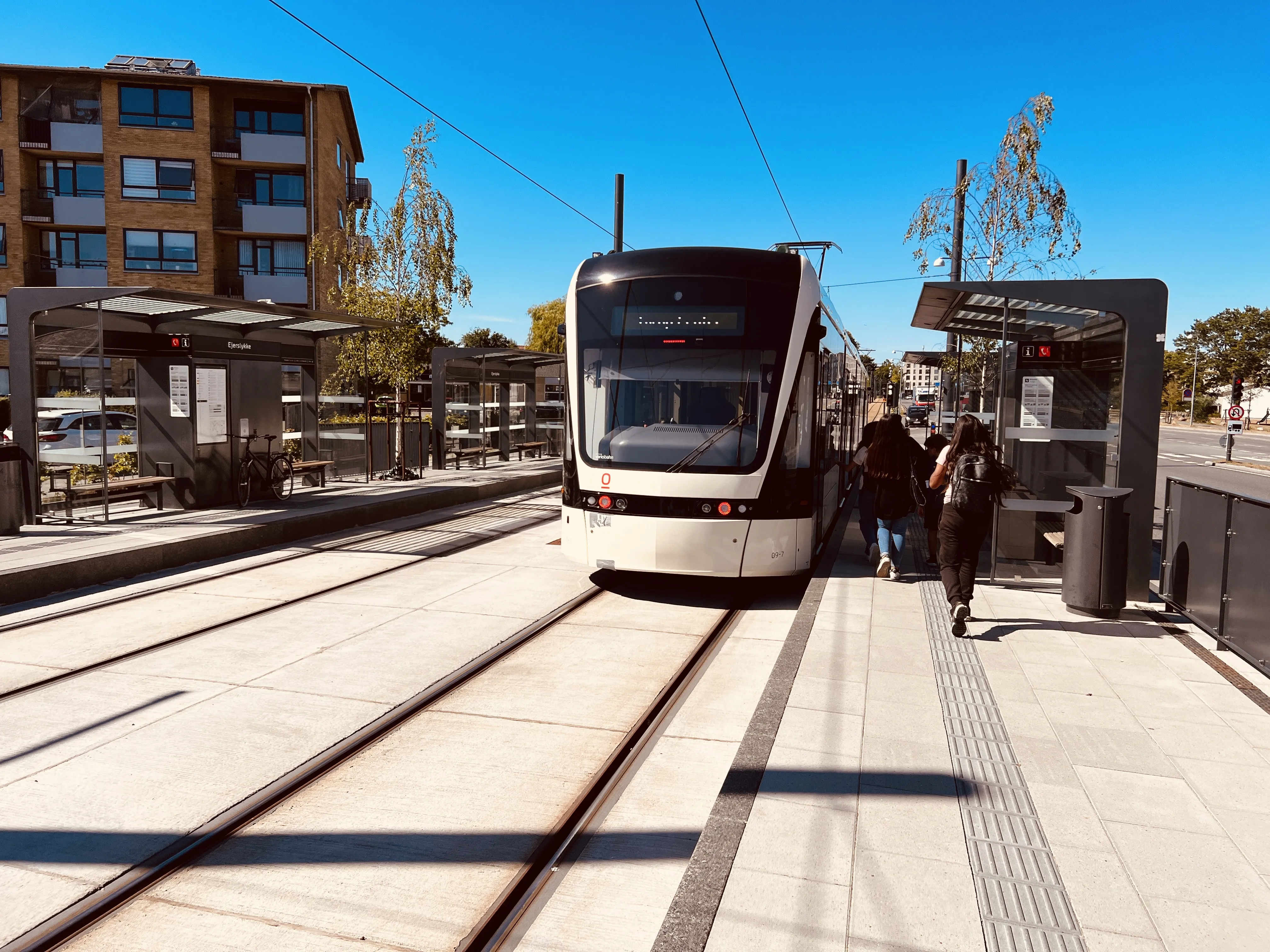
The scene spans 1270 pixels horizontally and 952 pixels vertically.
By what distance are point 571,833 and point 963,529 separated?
435 cm

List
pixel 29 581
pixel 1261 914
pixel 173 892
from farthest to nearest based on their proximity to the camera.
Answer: pixel 29 581
pixel 173 892
pixel 1261 914

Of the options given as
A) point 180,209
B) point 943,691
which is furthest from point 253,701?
point 180,209

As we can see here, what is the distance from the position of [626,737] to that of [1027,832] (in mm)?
2161

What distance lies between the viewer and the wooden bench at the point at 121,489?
1195cm

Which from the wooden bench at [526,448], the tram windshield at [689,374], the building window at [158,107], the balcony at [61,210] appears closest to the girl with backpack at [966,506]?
the tram windshield at [689,374]

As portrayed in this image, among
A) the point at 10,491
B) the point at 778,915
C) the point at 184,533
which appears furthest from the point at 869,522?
the point at 10,491

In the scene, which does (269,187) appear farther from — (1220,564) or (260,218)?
(1220,564)

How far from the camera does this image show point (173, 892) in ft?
11.6

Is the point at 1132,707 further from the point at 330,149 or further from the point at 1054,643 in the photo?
the point at 330,149

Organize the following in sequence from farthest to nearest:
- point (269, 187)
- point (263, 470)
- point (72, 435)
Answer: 1. point (269, 187)
2. point (263, 470)
3. point (72, 435)

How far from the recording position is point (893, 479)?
364 inches

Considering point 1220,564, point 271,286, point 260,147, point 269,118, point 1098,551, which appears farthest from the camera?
point 271,286

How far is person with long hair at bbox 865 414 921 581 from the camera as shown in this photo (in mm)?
9227

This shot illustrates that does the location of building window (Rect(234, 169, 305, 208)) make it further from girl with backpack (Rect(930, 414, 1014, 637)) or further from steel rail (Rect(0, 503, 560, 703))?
girl with backpack (Rect(930, 414, 1014, 637))
